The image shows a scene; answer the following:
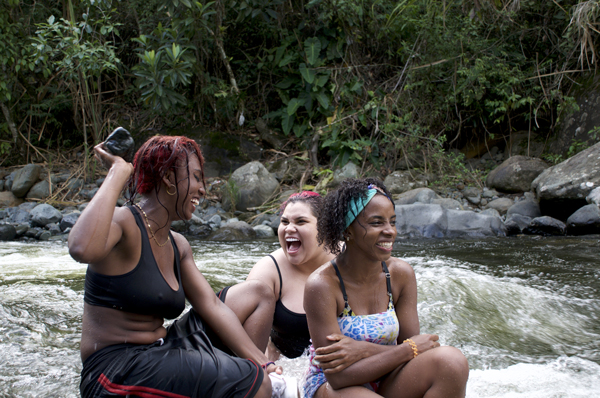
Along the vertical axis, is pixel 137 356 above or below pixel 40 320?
Result: above

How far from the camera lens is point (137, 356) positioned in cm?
184

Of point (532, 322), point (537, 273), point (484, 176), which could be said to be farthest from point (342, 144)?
point (532, 322)

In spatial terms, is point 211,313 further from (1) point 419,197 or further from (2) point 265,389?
(1) point 419,197

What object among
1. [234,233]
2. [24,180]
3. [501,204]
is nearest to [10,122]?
[24,180]

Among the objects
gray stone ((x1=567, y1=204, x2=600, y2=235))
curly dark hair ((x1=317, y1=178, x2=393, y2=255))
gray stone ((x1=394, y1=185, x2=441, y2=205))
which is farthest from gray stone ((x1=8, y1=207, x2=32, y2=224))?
gray stone ((x1=567, y1=204, x2=600, y2=235))

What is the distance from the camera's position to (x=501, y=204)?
8.27 meters

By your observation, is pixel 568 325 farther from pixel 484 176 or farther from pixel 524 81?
pixel 524 81

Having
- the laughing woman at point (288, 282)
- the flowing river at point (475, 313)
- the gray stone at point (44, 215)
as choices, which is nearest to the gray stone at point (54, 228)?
the gray stone at point (44, 215)

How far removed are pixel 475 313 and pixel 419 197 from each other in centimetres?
469

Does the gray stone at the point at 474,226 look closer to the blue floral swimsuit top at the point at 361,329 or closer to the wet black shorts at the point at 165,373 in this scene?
the blue floral swimsuit top at the point at 361,329

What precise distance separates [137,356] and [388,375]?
1.00 m

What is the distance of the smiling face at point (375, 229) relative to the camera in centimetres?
204

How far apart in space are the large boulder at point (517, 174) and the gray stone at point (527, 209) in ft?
2.51

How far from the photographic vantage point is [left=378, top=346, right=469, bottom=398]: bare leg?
1.83 metres
